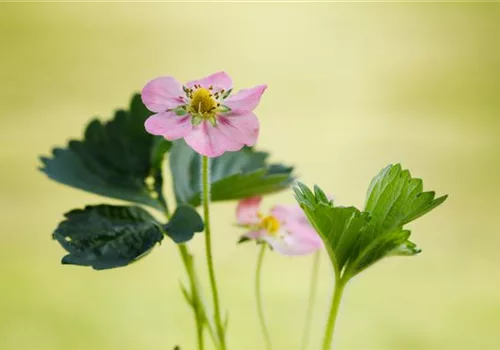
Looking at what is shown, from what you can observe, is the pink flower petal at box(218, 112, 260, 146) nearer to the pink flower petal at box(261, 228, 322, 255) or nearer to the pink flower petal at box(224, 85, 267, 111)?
the pink flower petal at box(224, 85, 267, 111)

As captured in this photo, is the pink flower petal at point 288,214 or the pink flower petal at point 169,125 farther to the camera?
the pink flower petal at point 288,214

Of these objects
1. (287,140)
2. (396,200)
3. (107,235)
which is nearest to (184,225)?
(107,235)

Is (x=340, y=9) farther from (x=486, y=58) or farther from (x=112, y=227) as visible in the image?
(x=112, y=227)

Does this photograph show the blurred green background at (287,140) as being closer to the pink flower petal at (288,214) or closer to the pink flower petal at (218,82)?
the pink flower petal at (288,214)

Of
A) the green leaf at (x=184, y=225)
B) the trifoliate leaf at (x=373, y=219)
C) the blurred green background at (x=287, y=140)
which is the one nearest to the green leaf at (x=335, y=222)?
the trifoliate leaf at (x=373, y=219)

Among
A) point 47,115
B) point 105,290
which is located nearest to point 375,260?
point 105,290

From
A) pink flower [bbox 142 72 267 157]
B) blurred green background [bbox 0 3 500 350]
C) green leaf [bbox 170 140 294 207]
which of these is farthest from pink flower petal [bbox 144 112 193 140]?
blurred green background [bbox 0 3 500 350]
